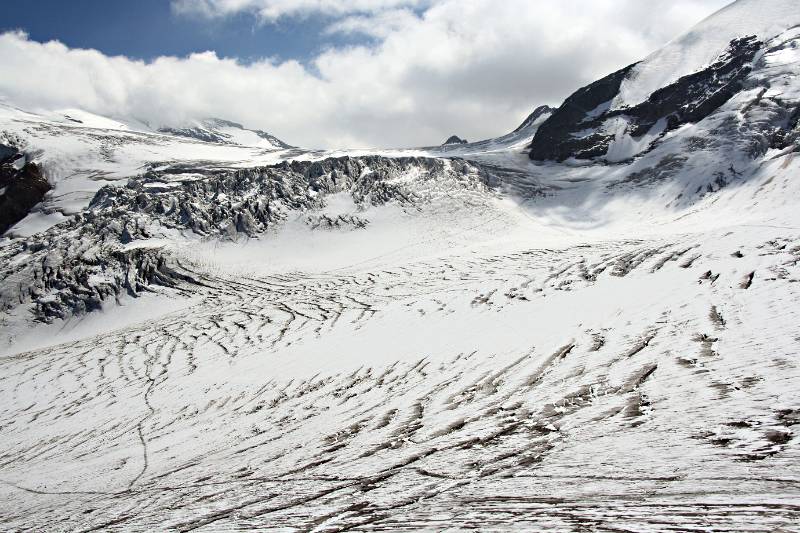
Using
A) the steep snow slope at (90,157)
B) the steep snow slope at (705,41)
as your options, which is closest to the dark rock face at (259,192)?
the steep snow slope at (90,157)

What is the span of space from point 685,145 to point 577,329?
2310 inches

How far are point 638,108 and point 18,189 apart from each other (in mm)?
97148

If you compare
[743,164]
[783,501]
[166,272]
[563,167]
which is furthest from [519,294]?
[563,167]

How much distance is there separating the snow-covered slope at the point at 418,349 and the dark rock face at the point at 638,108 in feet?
17.8

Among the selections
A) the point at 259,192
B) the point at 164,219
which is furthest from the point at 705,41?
the point at 164,219

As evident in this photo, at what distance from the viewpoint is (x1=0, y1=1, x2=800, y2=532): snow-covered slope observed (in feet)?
24.8

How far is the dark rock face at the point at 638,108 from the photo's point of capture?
73.2 meters

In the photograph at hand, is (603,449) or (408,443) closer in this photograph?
(603,449)

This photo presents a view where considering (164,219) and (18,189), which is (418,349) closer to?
(164,219)

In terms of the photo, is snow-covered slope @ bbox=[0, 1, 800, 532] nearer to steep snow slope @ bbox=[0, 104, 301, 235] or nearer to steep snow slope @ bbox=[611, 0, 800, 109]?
steep snow slope @ bbox=[0, 104, 301, 235]

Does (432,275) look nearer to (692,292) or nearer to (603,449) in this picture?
(692,292)

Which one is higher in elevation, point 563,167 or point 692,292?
point 563,167

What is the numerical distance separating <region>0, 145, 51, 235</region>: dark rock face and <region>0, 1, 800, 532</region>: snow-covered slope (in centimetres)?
1185

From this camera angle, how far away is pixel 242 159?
94.1 metres
